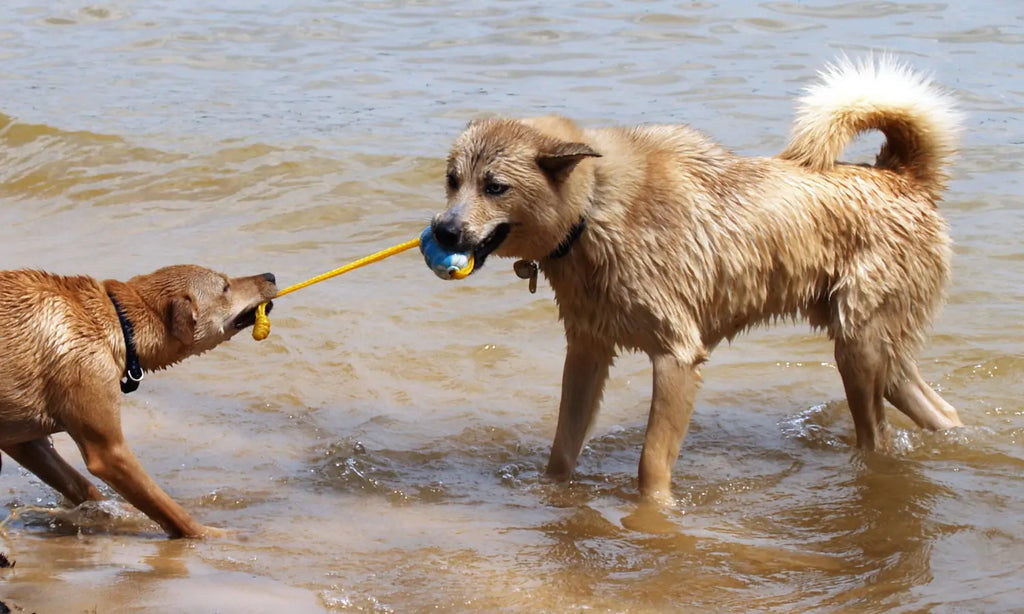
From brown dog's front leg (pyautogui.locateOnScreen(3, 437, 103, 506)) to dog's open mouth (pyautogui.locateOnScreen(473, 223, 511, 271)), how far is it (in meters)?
2.20

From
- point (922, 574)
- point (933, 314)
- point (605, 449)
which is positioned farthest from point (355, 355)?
point (922, 574)

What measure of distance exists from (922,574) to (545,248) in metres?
2.24

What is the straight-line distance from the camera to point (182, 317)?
6082 millimetres

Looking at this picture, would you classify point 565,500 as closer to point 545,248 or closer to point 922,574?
point 545,248

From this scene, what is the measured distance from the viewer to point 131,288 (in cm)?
619

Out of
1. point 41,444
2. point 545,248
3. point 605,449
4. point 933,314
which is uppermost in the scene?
point 545,248

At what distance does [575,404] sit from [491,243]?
125cm

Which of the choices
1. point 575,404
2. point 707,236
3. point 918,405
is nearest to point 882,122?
point 707,236

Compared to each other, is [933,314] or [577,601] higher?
[933,314]

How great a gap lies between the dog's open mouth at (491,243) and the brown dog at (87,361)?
1.35 meters

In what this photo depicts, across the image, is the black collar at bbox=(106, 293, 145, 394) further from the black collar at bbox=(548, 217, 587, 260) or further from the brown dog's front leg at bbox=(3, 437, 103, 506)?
the black collar at bbox=(548, 217, 587, 260)

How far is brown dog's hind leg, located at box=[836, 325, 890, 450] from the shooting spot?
686 centimetres

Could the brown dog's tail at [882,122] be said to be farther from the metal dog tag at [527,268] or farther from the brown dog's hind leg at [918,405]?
the metal dog tag at [527,268]

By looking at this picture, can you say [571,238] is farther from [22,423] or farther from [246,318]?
[22,423]
